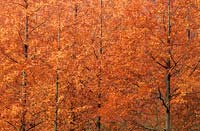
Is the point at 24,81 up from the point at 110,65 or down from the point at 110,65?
down

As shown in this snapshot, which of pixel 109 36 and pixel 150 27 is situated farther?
pixel 109 36

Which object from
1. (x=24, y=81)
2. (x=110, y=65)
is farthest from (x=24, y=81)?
(x=110, y=65)

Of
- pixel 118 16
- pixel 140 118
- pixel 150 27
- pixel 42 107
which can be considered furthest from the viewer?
pixel 118 16

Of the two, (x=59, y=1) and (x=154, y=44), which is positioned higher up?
(x=59, y=1)

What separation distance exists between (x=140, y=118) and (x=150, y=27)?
4.84 m

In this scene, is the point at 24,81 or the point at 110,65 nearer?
the point at 24,81

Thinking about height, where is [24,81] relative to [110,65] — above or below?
below

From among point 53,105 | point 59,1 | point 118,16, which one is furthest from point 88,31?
point 53,105

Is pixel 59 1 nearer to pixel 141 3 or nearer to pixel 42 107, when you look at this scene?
pixel 141 3

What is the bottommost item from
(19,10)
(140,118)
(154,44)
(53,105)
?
(140,118)

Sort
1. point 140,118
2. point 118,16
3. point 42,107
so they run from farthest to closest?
point 118,16 → point 140,118 → point 42,107

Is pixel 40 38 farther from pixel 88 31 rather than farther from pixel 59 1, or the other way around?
pixel 88 31

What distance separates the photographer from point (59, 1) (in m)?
13.5

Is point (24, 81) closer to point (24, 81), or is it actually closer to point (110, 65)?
point (24, 81)
